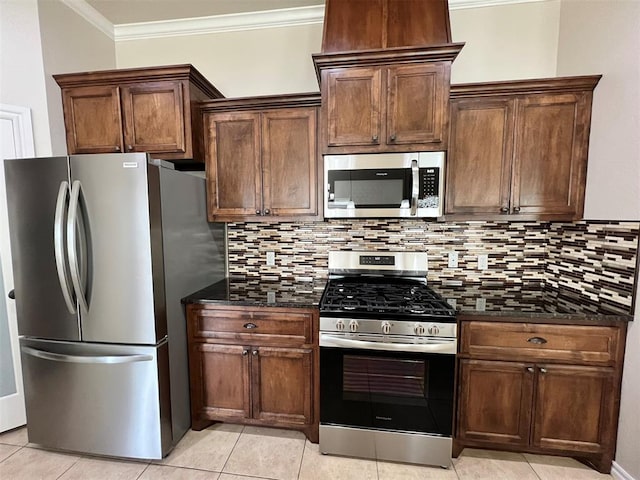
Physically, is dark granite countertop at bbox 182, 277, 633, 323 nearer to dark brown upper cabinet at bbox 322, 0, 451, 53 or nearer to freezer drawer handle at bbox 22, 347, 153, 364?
freezer drawer handle at bbox 22, 347, 153, 364

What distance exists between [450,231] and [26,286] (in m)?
2.87

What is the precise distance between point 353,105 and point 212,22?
5.15ft

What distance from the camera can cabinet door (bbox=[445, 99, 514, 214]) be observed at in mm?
1944

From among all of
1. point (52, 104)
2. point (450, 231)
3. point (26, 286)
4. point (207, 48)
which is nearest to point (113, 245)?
point (26, 286)

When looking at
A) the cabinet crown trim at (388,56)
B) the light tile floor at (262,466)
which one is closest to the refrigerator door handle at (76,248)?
the light tile floor at (262,466)

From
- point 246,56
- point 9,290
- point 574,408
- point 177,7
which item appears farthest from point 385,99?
point 9,290

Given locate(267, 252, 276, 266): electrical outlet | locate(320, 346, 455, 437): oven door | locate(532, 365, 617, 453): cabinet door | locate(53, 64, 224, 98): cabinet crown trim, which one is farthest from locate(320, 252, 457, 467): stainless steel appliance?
locate(53, 64, 224, 98): cabinet crown trim

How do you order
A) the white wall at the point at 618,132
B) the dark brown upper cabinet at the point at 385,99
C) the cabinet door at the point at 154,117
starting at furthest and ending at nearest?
the cabinet door at the point at 154,117 < the dark brown upper cabinet at the point at 385,99 < the white wall at the point at 618,132

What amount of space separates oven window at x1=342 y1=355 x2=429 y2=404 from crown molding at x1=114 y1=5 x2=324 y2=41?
8.49 feet

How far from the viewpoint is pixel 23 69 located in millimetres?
2057

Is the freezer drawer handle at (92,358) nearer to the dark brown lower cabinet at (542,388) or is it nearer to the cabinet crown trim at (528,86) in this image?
the dark brown lower cabinet at (542,388)

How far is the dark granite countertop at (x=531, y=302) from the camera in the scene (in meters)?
1.65

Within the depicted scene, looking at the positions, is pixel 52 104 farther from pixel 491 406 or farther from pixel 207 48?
pixel 491 406

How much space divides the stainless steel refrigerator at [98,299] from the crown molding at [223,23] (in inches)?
59.4
